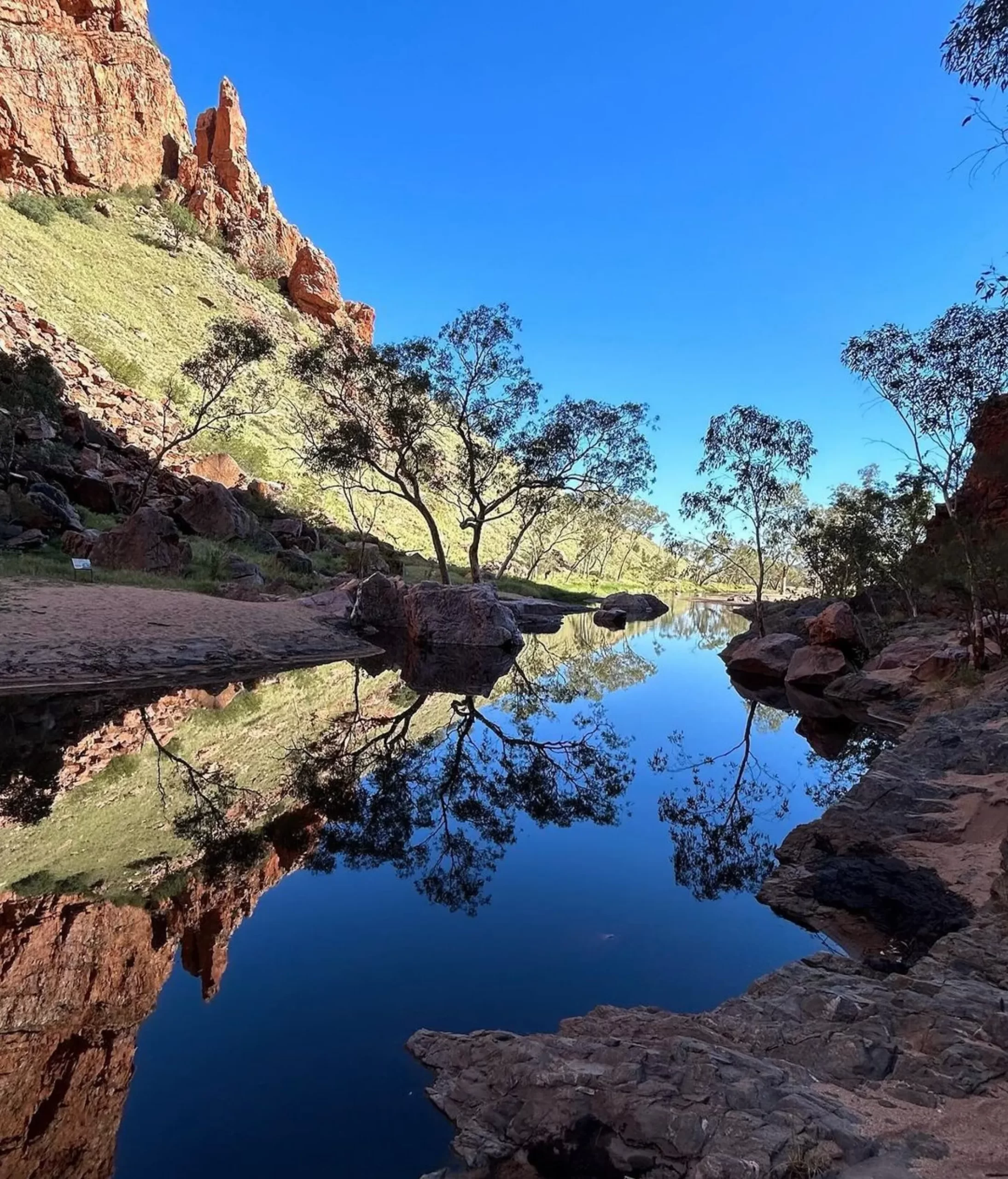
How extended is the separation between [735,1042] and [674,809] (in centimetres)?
604

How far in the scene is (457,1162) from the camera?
3.03 m

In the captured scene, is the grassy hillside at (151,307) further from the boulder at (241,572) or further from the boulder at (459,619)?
the boulder at (459,619)

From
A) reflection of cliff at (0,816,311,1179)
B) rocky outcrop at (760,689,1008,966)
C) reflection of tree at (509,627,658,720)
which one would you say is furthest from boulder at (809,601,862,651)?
reflection of cliff at (0,816,311,1179)

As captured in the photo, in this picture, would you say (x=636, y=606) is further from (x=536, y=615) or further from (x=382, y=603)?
(x=382, y=603)

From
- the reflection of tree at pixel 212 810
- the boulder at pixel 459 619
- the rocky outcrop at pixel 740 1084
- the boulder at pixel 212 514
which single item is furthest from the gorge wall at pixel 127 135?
the rocky outcrop at pixel 740 1084

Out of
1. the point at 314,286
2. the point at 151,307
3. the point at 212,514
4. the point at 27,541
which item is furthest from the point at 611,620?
the point at 314,286

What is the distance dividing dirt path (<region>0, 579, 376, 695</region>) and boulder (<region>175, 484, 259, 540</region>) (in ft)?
34.1

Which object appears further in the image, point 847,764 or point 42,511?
point 42,511

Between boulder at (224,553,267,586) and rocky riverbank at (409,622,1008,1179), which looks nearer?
rocky riverbank at (409,622,1008,1179)

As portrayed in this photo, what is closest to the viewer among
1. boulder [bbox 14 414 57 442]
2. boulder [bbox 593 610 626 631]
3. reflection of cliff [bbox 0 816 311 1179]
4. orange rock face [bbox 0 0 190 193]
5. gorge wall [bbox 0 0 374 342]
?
reflection of cliff [bbox 0 816 311 1179]

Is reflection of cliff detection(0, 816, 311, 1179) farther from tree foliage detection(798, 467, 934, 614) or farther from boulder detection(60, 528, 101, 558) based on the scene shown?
tree foliage detection(798, 467, 934, 614)

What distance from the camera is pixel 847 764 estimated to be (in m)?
12.5

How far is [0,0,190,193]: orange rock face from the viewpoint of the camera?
5797cm

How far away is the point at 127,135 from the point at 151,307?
101ft
